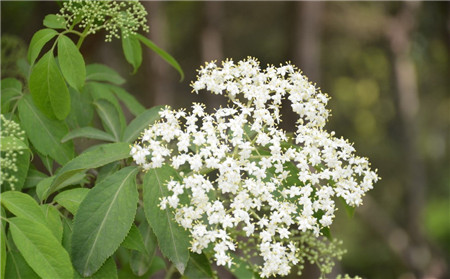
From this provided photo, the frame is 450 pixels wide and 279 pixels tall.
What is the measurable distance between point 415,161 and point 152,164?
926 centimetres

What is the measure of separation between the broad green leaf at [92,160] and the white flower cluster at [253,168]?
8cm

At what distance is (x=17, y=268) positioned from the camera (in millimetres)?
2088

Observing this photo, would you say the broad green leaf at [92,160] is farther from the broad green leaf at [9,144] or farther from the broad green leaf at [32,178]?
the broad green leaf at [32,178]

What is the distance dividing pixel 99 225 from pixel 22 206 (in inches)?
11.1

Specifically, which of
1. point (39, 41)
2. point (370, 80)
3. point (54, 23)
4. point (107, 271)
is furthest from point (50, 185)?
point (370, 80)

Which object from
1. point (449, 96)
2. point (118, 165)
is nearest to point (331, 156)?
point (118, 165)

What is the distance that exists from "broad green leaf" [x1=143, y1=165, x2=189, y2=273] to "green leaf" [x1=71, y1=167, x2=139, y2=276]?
2.4 inches

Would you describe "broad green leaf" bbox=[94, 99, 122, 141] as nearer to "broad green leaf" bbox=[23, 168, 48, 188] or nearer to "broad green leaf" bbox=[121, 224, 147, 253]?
"broad green leaf" bbox=[23, 168, 48, 188]

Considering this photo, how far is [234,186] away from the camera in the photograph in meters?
2.06

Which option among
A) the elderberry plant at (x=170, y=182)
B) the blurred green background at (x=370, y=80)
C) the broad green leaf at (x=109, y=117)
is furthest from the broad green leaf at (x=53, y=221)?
the blurred green background at (x=370, y=80)

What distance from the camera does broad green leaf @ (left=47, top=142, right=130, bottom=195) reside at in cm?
208

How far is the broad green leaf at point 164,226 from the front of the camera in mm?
2045

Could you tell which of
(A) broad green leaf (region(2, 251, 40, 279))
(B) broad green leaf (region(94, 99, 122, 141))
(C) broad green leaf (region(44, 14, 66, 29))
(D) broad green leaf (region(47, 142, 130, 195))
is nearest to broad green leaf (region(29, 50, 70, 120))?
(C) broad green leaf (region(44, 14, 66, 29))

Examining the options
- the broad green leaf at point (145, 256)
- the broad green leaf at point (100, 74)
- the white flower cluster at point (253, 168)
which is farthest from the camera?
the broad green leaf at point (100, 74)
